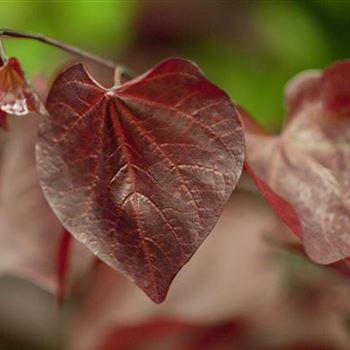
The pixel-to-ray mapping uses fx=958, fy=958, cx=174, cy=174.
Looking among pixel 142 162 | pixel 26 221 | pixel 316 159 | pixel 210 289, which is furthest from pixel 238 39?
pixel 142 162

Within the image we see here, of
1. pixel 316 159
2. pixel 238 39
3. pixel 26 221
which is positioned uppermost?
pixel 316 159

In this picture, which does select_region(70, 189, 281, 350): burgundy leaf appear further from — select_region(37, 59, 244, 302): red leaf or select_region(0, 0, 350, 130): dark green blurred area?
select_region(37, 59, 244, 302): red leaf

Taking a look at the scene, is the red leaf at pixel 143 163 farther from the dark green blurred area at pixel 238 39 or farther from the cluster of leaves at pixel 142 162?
the dark green blurred area at pixel 238 39

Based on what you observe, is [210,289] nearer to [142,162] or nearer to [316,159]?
[316,159]

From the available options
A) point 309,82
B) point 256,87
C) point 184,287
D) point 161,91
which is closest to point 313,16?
point 256,87

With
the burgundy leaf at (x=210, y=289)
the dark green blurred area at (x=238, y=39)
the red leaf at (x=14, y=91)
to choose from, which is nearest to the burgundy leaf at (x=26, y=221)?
the burgundy leaf at (x=210, y=289)

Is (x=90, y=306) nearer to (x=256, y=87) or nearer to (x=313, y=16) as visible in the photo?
(x=256, y=87)

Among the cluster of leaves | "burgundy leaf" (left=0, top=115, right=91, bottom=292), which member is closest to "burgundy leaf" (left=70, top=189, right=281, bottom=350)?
"burgundy leaf" (left=0, top=115, right=91, bottom=292)
